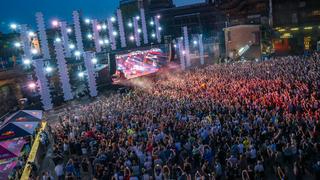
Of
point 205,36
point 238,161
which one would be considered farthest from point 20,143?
point 205,36

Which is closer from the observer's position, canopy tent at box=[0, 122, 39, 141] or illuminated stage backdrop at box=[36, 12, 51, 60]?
canopy tent at box=[0, 122, 39, 141]

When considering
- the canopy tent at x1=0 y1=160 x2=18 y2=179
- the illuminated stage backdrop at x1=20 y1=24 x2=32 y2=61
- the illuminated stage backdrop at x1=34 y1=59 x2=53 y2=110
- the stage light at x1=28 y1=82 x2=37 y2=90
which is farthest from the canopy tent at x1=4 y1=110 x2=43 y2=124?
the stage light at x1=28 y1=82 x2=37 y2=90

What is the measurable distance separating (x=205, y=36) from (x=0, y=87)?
4492 centimetres

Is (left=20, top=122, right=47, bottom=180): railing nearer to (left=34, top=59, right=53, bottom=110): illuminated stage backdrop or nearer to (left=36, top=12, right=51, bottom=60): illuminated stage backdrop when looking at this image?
(left=34, top=59, right=53, bottom=110): illuminated stage backdrop

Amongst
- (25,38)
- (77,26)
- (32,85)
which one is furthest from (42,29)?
(32,85)

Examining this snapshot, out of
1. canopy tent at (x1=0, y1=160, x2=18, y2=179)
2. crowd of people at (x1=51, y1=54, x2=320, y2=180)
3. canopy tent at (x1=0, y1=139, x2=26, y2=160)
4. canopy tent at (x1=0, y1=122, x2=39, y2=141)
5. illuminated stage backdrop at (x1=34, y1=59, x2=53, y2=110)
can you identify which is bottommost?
canopy tent at (x1=0, y1=160, x2=18, y2=179)

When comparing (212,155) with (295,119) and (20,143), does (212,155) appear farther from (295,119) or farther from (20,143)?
(20,143)

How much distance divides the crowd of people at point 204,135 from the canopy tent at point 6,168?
6.42 ft

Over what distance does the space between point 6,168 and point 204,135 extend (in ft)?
29.9

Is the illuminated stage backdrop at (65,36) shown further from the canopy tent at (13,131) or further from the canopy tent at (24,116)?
the canopy tent at (13,131)

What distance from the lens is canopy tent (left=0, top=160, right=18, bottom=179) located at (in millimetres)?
13686

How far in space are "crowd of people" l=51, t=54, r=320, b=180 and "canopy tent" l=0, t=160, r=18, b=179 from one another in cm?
196

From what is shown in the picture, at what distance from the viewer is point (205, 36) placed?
66.3m

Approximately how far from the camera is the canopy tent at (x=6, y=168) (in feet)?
44.9
